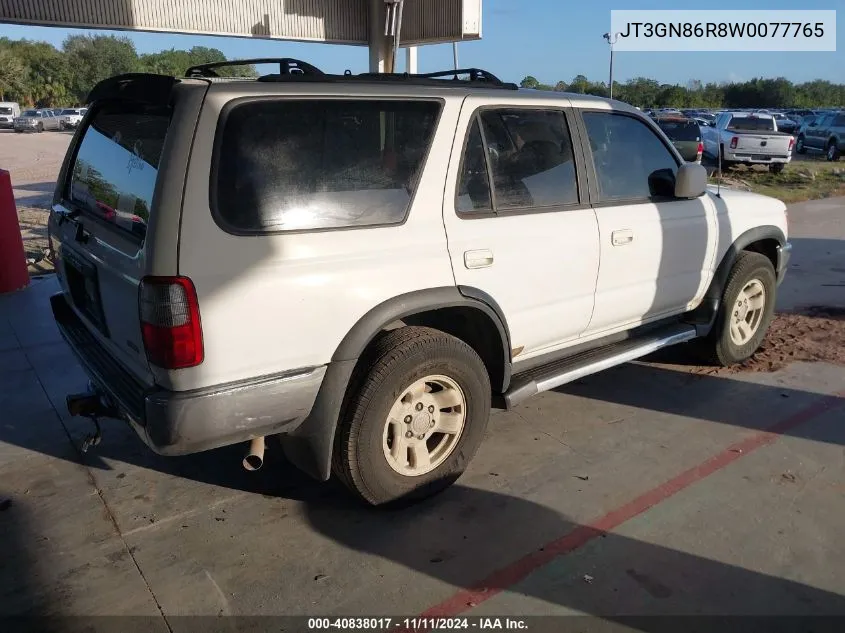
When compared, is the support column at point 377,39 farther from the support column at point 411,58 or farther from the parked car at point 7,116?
the parked car at point 7,116

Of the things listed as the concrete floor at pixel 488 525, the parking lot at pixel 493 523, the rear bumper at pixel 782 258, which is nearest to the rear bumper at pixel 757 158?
the rear bumper at pixel 782 258

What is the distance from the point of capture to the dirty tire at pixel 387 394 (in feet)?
9.71

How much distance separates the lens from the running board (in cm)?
361

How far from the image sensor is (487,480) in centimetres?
357

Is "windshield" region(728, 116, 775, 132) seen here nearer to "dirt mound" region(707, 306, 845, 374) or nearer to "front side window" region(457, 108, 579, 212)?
"dirt mound" region(707, 306, 845, 374)

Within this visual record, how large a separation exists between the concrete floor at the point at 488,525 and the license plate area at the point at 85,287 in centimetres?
91

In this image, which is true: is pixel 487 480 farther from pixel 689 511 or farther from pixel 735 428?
pixel 735 428

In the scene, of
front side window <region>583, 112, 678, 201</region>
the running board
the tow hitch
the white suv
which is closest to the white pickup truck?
front side window <region>583, 112, 678, 201</region>

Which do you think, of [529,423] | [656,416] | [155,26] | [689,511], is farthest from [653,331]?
[155,26]

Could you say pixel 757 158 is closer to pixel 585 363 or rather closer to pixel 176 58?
pixel 585 363

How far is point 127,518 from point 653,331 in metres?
3.26

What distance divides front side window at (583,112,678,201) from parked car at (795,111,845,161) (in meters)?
22.6

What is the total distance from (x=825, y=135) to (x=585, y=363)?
24.5 meters

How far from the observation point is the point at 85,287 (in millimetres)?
3254
